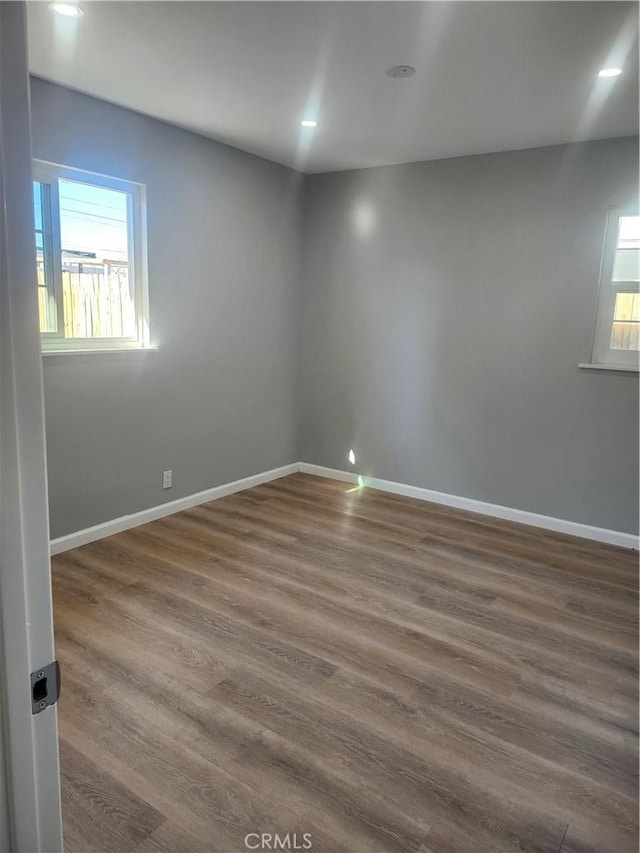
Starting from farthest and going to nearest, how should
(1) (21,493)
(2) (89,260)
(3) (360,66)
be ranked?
(2) (89,260)
(3) (360,66)
(1) (21,493)

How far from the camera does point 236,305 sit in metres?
4.36

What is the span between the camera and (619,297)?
3.68m

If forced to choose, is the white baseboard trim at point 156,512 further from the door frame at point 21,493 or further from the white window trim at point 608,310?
the door frame at point 21,493

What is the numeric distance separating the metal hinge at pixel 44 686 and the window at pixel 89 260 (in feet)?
9.24

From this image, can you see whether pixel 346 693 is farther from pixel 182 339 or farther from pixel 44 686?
pixel 182 339

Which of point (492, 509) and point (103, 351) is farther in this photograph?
point (492, 509)

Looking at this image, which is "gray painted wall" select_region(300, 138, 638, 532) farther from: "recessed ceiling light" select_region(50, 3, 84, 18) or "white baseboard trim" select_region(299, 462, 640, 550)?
"recessed ceiling light" select_region(50, 3, 84, 18)

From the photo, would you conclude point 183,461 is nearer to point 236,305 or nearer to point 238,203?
point 236,305

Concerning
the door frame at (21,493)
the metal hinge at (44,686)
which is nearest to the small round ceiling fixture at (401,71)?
the door frame at (21,493)

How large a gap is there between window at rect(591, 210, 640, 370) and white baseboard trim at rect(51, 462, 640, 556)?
115cm

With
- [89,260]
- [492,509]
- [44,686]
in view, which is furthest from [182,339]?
[44,686]

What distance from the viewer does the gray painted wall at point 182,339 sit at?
3.29 metres

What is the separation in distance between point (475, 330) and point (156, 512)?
2661 mm

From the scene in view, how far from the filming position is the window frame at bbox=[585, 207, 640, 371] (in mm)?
3619
